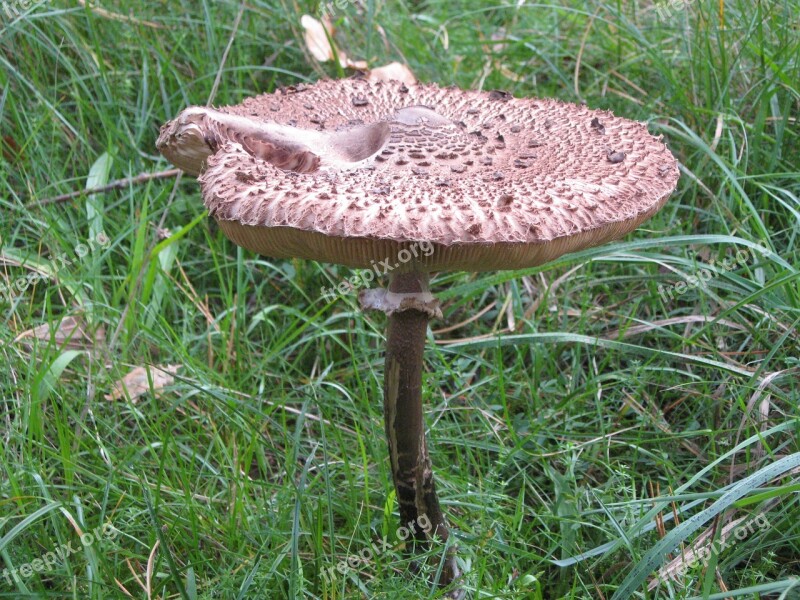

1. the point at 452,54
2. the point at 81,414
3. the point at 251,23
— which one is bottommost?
the point at 81,414

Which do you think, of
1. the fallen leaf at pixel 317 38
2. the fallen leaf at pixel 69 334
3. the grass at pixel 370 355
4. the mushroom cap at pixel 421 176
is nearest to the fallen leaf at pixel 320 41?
the fallen leaf at pixel 317 38

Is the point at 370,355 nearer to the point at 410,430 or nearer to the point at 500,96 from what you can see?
the point at 410,430

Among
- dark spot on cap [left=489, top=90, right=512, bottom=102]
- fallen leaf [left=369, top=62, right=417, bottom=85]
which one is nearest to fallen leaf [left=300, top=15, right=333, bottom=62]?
fallen leaf [left=369, top=62, right=417, bottom=85]

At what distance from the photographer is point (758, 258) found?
3.15m

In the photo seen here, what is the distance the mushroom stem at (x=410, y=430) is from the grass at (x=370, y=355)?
4.7 inches

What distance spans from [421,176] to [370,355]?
155 cm

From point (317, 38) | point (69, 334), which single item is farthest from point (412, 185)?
point (317, 38)

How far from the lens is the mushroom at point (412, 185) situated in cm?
182

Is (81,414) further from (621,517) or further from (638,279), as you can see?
(638,279)

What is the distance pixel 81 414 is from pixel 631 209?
199cm

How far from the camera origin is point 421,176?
6.93 feet

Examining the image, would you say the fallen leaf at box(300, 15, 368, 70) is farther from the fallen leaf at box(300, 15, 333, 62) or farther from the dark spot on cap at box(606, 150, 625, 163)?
the dark spot on cap at box(606, 150, 625, 163)

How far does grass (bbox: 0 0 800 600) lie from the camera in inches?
95.8

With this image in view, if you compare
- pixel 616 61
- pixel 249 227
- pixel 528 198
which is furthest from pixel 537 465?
pixel 616 61
